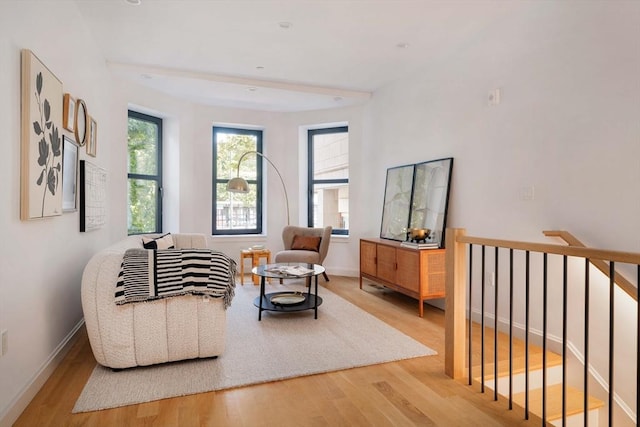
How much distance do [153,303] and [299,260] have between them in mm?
2859

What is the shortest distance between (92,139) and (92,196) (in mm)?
557

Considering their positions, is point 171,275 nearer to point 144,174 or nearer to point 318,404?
point 318,404

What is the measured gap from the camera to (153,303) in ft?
8.14

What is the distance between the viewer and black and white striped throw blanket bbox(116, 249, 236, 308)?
94.8 inches

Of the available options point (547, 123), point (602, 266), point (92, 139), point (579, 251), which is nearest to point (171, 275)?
point (92, 139)

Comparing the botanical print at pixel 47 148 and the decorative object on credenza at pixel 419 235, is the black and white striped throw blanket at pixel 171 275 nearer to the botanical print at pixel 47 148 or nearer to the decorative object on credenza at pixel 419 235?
the botanical print at pixel 47 148

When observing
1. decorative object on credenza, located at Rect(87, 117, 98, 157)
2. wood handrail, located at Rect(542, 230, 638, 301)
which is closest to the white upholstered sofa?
decorative object on credenza, located at Rect(87, 117, 98, 157)

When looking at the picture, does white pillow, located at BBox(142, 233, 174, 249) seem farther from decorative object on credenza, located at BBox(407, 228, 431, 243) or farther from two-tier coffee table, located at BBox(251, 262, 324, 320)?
decorative object on credenza, located at BBox(407, 228, 431, 243)

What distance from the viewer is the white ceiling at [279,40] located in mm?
3168

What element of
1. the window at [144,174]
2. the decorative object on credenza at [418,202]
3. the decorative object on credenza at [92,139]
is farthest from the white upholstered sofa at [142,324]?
the window at [144,174]

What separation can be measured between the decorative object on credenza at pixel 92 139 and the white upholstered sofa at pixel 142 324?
5.03 ft

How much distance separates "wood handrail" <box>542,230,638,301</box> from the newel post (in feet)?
2.42

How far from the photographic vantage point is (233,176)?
6.30m

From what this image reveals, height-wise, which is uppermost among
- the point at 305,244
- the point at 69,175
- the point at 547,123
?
the point at 547,123
